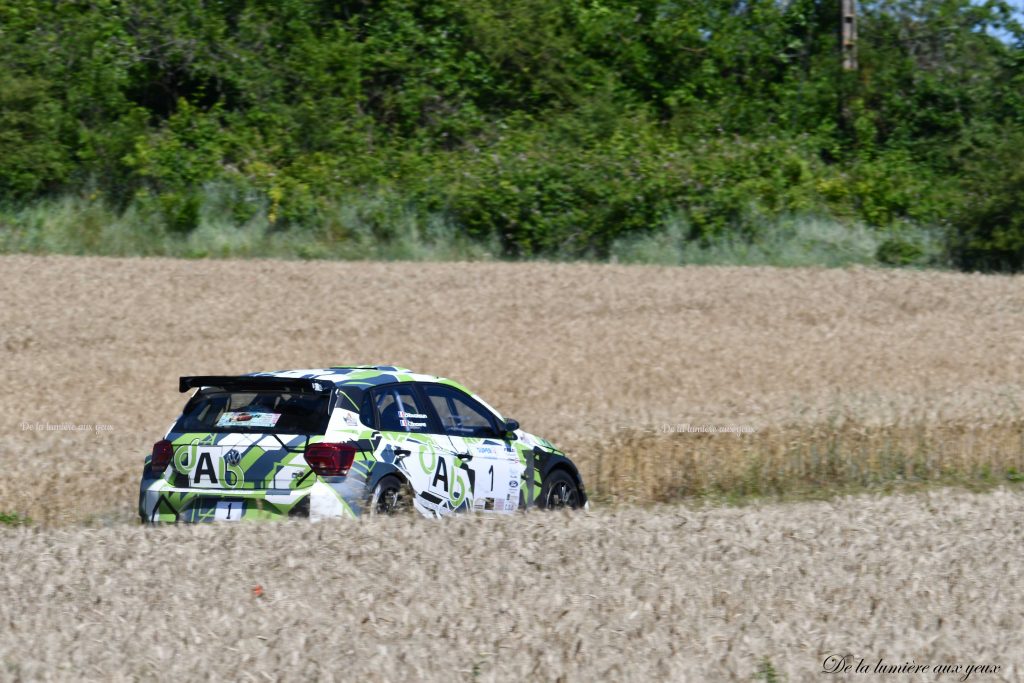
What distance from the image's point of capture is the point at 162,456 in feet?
31.5

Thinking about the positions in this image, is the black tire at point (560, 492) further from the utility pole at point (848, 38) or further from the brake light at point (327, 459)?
the utility pole at point (848, 38)

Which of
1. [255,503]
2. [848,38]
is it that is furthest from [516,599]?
[848,38]

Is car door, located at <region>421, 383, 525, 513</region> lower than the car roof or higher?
lower

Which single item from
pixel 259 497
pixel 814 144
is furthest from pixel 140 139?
pixel 259 497

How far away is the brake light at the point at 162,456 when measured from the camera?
377 inches

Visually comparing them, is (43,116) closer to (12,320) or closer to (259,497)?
(12,320)

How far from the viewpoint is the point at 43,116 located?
34438mm

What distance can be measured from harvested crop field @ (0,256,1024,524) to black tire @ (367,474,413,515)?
8.72ft

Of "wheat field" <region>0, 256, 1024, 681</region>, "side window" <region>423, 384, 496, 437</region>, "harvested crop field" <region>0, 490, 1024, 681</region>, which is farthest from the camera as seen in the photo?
"side window" <region>423, 384, 496, 437</region>

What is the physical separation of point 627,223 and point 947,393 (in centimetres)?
1641

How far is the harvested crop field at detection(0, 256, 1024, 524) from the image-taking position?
13602 millimetres

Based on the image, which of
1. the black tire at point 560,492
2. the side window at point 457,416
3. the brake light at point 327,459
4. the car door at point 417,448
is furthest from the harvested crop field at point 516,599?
the black tire at point 560,492

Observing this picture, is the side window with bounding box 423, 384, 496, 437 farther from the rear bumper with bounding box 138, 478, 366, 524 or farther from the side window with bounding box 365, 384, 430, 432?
the rear bumper with bounding box 138, 478, 366, 524

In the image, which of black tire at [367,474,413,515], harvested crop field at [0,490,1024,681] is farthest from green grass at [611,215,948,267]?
harvested crop field at [0,490,1024,681]
